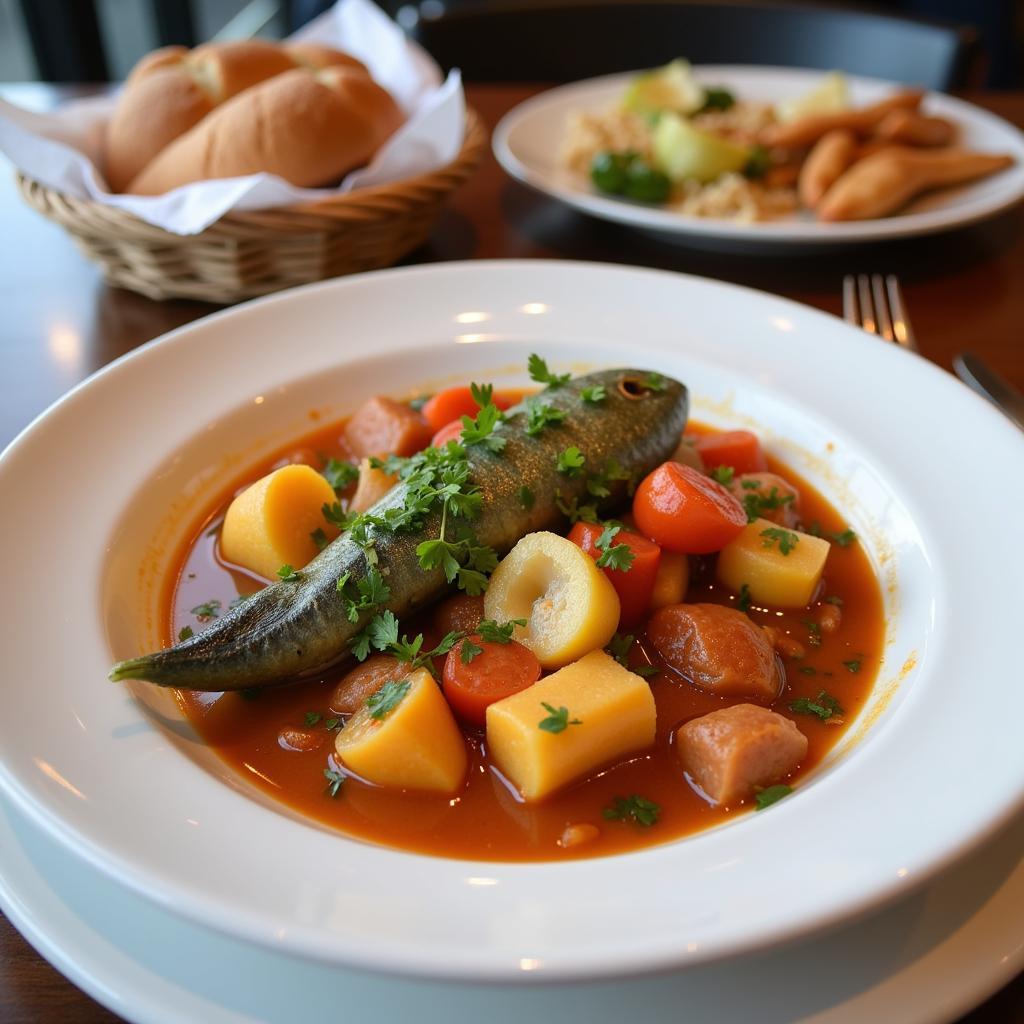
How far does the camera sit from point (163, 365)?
2.45m

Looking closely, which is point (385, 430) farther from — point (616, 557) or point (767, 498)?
point (767, 498)

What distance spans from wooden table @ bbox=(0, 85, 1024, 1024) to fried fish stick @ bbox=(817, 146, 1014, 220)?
0.17 meters

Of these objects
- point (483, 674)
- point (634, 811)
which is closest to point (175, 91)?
point (483, 674)

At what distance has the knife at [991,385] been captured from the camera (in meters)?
2.51

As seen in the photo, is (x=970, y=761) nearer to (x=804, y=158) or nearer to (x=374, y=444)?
(x=374, y=444)

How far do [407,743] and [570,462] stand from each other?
71 centimetres

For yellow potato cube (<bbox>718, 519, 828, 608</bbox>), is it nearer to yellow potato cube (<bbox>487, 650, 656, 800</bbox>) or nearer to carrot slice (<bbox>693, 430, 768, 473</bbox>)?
carrot slice (<bbox>693, 430, 768, 473</bbox>)

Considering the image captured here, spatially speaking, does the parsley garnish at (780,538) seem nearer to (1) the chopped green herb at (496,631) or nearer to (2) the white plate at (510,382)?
(2) the white plate at (510,382)

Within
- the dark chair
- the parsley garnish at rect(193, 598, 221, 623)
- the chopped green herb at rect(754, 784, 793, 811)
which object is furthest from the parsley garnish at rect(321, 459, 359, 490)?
the dark chair

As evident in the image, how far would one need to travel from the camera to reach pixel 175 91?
127 inches

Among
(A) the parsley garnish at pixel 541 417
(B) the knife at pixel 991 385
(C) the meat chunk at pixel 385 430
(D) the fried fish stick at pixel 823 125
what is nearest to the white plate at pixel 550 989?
(A) the parsley garnish at pixel 541 417

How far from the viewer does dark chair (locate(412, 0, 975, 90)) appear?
191 inches

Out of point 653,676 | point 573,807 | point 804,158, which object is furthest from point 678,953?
point 804,158

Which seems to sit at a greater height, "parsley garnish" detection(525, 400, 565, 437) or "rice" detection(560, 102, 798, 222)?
"parsley garnish" detection(525, 400, 565, 437)
